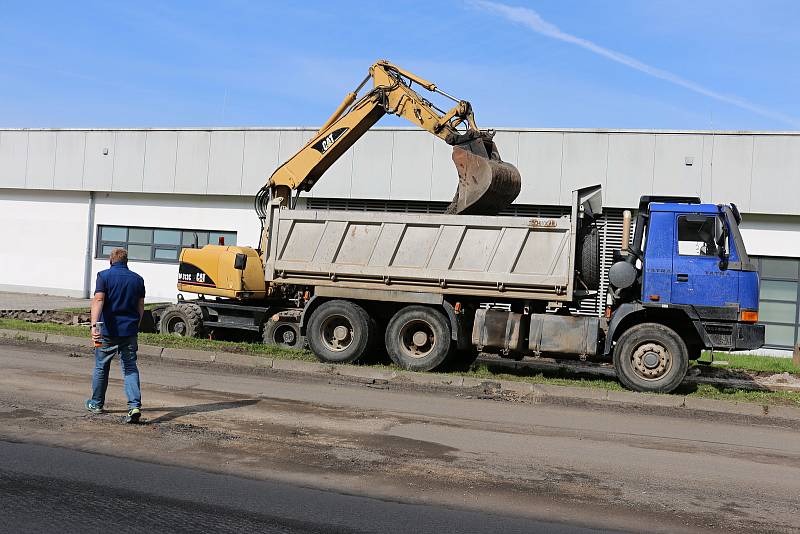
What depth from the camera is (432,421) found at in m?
9.47

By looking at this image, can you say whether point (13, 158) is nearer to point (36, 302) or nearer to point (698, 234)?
point (36, 302)

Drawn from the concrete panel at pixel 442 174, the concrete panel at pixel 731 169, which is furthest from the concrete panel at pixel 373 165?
the concrete panel at pixel 731 169

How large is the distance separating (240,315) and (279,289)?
911 mm

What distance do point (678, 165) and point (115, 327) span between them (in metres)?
16.9

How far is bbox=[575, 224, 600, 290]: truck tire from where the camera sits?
1277 cm

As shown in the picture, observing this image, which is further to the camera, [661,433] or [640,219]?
[640,219]

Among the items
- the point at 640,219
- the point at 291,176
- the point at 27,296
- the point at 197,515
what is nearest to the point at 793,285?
the point at 640,219

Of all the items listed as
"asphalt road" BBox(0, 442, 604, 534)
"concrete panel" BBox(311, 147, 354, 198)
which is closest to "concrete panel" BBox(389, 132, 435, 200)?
"concrete panel" BBox(311, 147, 354, 198)

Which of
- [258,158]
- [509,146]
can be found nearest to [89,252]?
[258,158]

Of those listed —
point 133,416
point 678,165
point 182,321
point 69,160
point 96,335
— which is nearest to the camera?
point 133,416

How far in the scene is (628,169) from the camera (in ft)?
71.8

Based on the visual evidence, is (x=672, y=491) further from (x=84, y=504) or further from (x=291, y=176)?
(x=291, y=176)

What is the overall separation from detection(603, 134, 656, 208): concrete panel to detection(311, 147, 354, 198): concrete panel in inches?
297

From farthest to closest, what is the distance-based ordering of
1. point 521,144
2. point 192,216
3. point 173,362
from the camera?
point 192,216, point 521,144, point 173,362
